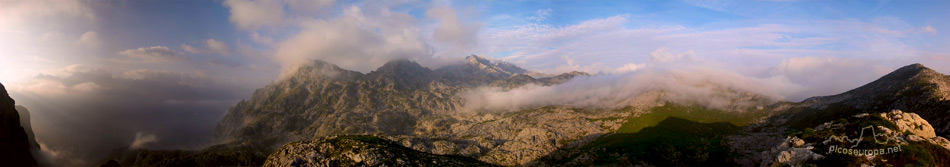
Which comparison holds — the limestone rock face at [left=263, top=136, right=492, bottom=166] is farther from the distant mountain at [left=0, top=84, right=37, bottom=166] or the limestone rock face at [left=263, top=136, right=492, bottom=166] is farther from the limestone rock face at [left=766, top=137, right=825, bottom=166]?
the distant mountain at [left=0, top=84, right=37, bottom=166]

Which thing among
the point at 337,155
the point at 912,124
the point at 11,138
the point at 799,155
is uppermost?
the point at 337,155

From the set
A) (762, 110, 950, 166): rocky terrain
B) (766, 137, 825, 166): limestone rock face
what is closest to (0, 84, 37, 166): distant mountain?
(766, 137, 825, 166): limestone rock face

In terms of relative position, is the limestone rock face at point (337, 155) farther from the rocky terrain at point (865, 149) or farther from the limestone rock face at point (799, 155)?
the rocky terrain at point (865, 149)

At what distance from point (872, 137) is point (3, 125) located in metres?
336

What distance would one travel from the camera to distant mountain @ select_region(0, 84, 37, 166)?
5906 inches

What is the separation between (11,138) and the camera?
6152 inches

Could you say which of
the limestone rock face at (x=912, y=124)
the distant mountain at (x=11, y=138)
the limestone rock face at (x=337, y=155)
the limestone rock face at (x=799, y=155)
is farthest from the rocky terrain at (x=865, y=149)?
the distant mountain at (x=11, y=138)

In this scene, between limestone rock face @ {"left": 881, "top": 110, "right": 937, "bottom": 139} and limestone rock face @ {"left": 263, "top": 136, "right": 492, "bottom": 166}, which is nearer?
limestone rock face @ {"left": 263, "top": 136, "right": 492, "bottom": 166}

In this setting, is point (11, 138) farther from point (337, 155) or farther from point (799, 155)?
point (799, 155)

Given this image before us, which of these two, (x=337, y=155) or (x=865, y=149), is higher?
(x=337, y=155)

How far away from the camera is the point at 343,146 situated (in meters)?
65.2

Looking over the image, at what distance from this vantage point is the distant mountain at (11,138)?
15000cm

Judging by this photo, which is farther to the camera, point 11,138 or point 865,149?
point 11,138

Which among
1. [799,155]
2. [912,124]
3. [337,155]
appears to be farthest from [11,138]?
[912,124]
